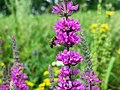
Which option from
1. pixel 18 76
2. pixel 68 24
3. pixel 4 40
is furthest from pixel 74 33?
pixel 4 40

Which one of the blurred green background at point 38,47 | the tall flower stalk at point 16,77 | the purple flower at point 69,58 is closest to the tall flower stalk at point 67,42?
the purple flower at point 69,58

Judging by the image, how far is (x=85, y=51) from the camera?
1.88 metres

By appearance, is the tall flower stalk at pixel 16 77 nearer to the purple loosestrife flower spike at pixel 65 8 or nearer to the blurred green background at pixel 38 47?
the purple loosestrife flower spike at pixel 65 8

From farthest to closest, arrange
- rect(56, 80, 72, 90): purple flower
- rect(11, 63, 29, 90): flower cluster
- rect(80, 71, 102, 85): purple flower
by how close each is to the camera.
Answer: rect(11, 63, 29, 90): flower cluster, rect(80, 71, 102, 85): purple flower, rect(56, 80, 72, 90): purple flower

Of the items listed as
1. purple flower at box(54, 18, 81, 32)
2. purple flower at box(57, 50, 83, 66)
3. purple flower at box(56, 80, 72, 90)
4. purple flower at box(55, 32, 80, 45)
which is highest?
purple flower at box(54, 18, 81, 32)

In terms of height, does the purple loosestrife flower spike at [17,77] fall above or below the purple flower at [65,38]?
below

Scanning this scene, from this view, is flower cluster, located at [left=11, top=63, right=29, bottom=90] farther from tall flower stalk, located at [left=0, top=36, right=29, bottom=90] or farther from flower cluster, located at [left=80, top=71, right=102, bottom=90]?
flower cluster, located at [left=80, top=71, right=102, bottom=90]

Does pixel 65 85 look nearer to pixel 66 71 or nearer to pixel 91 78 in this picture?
pixel 66 71

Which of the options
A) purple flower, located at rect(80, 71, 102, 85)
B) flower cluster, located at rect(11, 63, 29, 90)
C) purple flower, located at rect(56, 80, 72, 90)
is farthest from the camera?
flower cluster, located at rect(11, 63, 29, 90)

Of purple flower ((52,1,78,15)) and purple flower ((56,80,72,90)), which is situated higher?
purple flower ((52,1,78,15))

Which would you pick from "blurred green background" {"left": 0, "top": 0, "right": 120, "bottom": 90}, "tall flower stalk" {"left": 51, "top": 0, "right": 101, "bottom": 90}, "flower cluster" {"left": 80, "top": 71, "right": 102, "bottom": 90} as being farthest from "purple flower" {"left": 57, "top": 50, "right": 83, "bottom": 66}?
"blurred green background" {"left": 0, "top": 0, "right": 120, "bottom": 90}

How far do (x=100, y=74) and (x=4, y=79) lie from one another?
2689mm

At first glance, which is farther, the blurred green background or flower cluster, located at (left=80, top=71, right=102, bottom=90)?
the blurred green background

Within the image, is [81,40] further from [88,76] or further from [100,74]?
[100,74]
